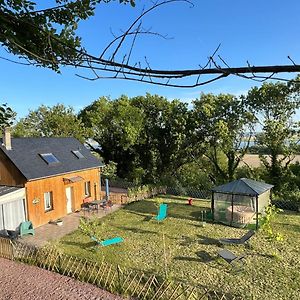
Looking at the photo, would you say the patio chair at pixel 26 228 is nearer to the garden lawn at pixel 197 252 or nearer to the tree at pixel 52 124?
the garden lawn at pixel 197 252

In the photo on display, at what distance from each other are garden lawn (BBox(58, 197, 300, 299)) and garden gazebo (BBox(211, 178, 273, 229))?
0.84 m

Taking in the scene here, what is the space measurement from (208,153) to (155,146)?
574cm

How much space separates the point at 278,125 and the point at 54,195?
18693 millimetres

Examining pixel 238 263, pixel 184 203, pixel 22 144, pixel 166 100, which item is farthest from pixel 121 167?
pixel 238 263

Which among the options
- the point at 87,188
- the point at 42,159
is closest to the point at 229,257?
the point at 42,159


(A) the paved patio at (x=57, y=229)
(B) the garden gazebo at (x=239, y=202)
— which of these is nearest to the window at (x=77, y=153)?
(A) the paved patio at (x=57, y=229)

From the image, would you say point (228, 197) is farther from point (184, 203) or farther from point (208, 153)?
point (208, 153)

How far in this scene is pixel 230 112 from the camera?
26.8 metres

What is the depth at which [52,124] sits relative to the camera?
107 ft

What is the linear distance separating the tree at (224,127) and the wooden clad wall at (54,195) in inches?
472

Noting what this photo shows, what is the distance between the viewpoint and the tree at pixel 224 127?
1039 inches

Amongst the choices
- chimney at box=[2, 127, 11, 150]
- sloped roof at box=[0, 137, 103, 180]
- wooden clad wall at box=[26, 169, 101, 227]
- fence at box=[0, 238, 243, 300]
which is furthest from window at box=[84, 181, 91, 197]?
fence at box=[0, 238, 243, 300]

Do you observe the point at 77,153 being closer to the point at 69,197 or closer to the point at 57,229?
the point at 69,197

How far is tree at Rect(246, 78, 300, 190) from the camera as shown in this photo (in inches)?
961
